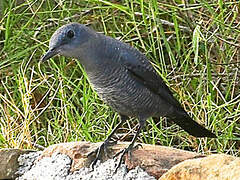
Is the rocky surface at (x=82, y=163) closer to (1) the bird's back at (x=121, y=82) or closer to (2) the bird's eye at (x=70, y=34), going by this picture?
(1) the bird's back at (x=121, y=82)

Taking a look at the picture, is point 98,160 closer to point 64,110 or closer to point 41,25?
point 64,110

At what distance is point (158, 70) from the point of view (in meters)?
3.22

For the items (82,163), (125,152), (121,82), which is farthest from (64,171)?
(121,82)

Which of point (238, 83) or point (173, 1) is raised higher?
point (173, 1)

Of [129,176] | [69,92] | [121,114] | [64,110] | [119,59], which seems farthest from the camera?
[69,92]

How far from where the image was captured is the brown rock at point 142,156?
7.04 feet

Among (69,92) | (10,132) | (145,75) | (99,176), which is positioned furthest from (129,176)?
(69,92)

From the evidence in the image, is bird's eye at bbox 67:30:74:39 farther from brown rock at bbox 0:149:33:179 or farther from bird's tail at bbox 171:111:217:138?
bird's tail at bbox 171:111:217:138

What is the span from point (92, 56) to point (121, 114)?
373 millimetres

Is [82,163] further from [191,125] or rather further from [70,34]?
[191,125]

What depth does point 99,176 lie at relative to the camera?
2.21 meters

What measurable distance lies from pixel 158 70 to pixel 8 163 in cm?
118

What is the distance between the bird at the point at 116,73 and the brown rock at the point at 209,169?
46cm

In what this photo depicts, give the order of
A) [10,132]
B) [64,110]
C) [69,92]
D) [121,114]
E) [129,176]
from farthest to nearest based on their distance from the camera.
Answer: [69,92] → [64,110] → [10,132] → [121,114] → [129,176]
